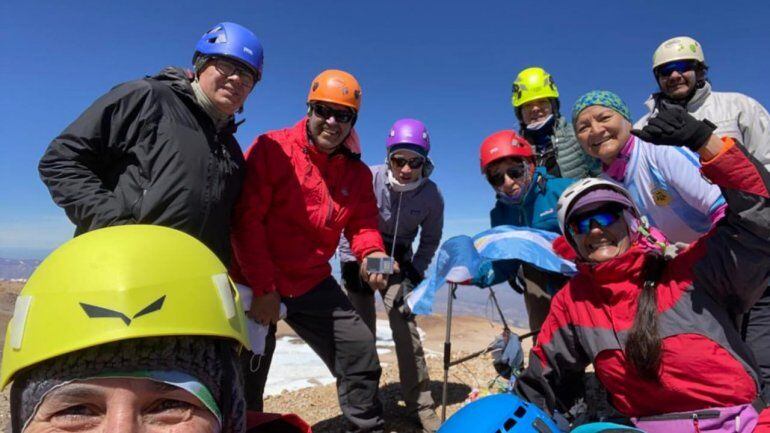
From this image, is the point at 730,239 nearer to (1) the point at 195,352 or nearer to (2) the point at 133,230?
(1) the point at 195,352

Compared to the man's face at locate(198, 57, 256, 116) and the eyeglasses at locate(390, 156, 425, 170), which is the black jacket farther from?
the eyeglasses at locate(390, 156, 425, 170)

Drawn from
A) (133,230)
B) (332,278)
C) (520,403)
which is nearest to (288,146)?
(332,278)

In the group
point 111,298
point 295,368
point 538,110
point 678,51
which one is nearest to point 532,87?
point 538,110

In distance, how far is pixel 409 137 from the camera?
17.3ft

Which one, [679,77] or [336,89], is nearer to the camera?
[336,89]

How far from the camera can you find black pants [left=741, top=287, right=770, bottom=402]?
2.91 m

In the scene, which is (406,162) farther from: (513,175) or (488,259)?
(488,259)

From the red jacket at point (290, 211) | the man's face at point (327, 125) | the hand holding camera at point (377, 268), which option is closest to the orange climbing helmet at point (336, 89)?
the man's face at point (327, 125)

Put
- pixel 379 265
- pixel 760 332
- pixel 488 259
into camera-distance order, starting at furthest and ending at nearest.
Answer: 1. pixel 488 259
2. pixel 379 265
3. pixel 760 332

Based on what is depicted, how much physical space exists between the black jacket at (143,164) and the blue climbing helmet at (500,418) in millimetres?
1954

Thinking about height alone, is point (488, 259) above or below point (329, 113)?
below

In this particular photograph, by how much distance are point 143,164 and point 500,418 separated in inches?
101

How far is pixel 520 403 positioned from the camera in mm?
2449

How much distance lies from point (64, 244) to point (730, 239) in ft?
9.79
